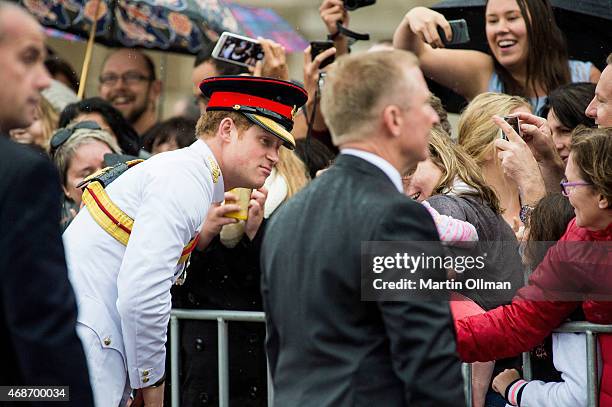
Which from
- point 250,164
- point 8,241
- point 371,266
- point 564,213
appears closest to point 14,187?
point 8,241

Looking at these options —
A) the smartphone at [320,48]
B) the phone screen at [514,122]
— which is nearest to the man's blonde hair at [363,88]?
the phone screen at [514,122]

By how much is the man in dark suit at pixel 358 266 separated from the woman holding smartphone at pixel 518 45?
8.18 feet

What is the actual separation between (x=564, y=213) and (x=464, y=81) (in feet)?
5.99

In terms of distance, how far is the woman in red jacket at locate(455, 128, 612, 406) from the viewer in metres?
4.12

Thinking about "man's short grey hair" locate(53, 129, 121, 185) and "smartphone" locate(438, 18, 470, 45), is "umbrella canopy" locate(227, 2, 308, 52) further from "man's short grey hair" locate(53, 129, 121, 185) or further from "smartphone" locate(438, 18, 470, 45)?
"smartphone" locate(438, 18, 470, 45)

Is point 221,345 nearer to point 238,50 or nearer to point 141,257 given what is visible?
point 141,257

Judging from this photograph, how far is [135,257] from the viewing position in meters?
4.20

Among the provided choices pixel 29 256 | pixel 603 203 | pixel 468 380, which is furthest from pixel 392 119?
pixel 468 380

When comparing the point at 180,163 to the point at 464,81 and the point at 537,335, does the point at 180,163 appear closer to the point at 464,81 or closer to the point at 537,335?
the point at 537,335

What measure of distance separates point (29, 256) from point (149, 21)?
575 centimetres

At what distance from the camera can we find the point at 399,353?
121 inches

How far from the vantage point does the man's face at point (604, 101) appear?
475 cm

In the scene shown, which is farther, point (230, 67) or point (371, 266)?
point (230, 67)

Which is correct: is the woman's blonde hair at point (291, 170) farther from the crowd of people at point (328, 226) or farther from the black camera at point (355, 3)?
the black camera at point (355, 3)
